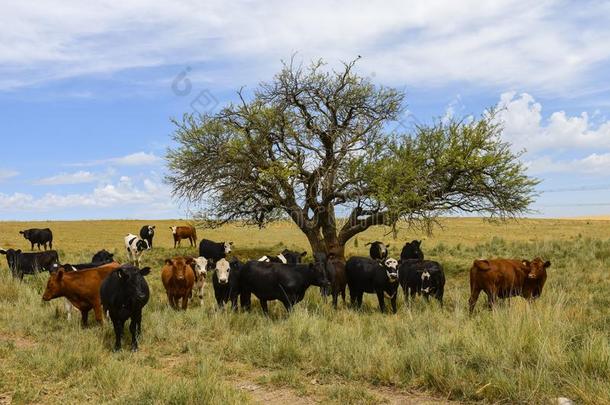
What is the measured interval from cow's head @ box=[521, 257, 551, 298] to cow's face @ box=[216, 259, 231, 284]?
272 inches

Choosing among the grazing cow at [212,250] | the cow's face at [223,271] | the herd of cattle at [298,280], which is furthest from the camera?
the grazing cow at [212,250]

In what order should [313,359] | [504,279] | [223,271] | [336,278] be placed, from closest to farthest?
[313,359], [504,279], [223,271], [336,278]

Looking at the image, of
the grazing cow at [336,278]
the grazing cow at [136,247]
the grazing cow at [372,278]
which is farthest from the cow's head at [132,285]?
the grazing cow at [136,247]

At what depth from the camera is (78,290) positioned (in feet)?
36.4

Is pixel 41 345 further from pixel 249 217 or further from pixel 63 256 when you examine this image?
pixel 63 256

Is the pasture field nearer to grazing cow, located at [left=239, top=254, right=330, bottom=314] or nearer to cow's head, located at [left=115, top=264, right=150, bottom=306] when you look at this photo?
grazing cow, located at [left=239, top=254, right=330, bottom=314]

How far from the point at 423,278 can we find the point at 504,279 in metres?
1.87

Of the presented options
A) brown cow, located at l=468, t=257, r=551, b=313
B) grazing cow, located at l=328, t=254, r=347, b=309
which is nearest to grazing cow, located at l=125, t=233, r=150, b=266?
grazing cow, located at l=328, t=254, r=347, b=309

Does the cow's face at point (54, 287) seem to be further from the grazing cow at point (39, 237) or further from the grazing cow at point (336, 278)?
the grazing cow at point (39, 237)

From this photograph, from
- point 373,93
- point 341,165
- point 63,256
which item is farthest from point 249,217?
point 63,256

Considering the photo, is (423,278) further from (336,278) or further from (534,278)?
(534,278)

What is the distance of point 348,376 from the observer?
7258mm

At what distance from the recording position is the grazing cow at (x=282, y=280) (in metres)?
12.1

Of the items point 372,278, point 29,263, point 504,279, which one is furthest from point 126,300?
point 29,263
